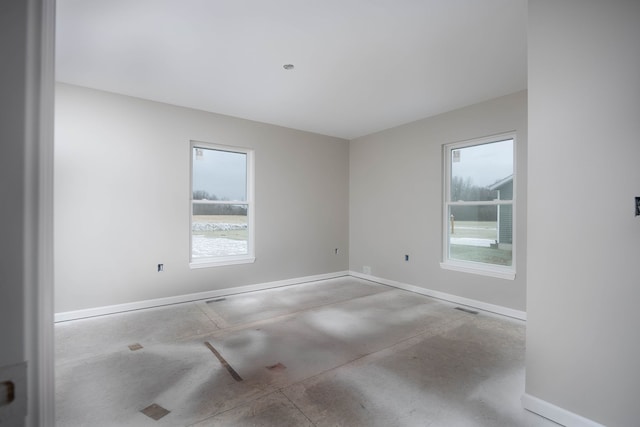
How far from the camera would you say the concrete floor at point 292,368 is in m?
2.04

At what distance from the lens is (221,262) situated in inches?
187

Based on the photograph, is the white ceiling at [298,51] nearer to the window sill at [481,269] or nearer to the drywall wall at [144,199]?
the drywall wall at [144,199]

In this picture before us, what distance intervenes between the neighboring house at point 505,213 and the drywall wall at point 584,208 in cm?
216

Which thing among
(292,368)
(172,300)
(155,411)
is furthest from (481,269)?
(172,300)

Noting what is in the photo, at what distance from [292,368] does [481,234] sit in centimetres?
314

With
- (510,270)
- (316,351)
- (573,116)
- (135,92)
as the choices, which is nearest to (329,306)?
(316,351)

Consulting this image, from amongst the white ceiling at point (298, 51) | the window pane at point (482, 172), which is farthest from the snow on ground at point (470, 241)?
the white ceiling at point (298, 51)

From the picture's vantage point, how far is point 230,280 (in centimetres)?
482

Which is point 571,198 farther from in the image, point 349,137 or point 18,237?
point 349,137

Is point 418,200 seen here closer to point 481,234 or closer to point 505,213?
point 481,234

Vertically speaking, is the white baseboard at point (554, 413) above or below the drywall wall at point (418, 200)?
below

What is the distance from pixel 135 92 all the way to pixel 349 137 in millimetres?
3583

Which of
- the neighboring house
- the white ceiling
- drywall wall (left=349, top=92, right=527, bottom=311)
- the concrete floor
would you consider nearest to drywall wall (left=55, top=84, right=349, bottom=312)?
the white ceiling

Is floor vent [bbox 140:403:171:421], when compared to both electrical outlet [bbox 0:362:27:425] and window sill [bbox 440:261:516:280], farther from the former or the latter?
window sill [bbox 440:261:516:280]
